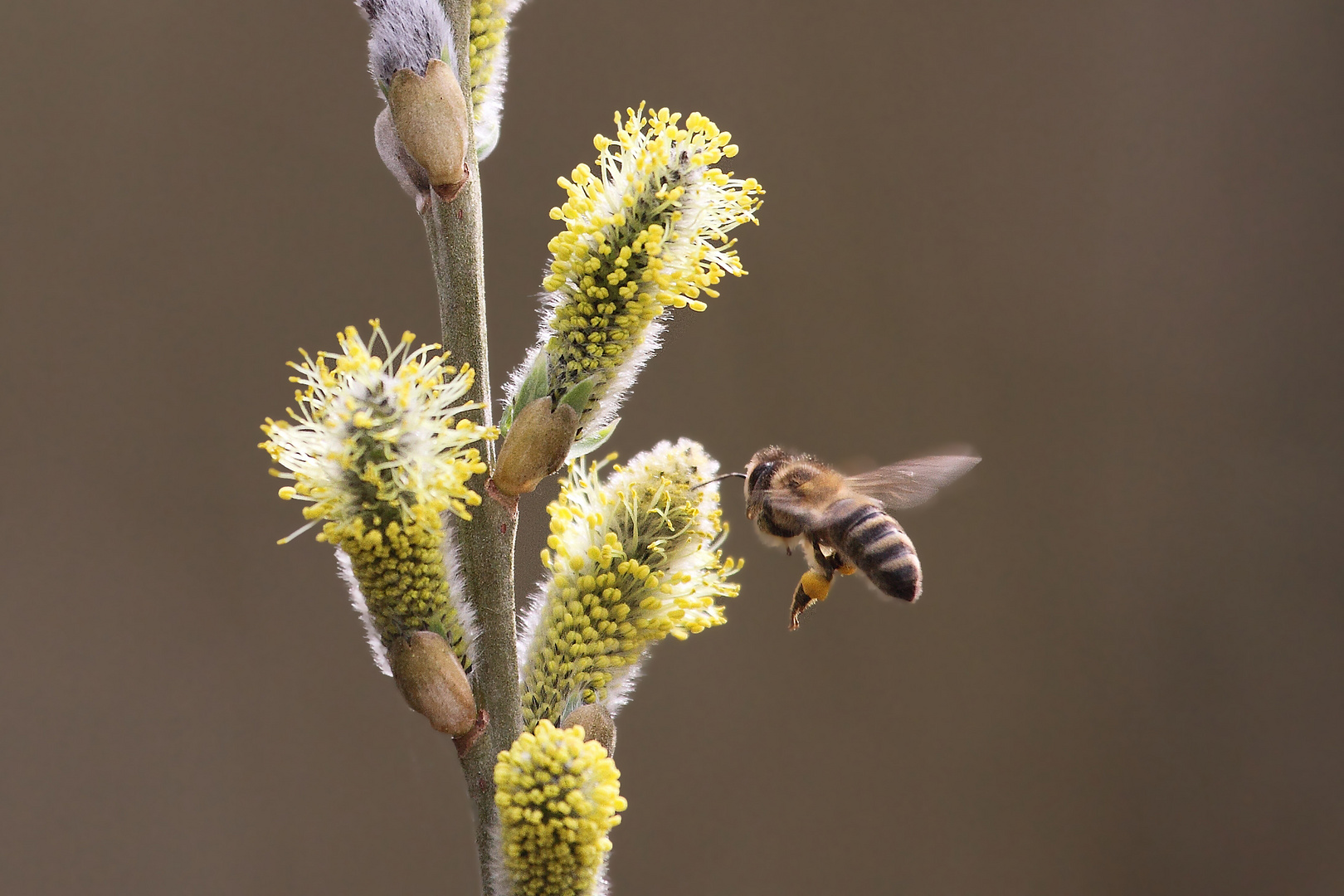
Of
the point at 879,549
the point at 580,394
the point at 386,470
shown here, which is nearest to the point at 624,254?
the point at 580,394

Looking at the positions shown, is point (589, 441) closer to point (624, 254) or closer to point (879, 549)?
point (624, 254)

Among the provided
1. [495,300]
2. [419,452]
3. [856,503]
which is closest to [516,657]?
[419,452]

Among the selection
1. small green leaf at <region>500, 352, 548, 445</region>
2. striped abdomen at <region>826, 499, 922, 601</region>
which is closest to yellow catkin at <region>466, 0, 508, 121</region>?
small green leaf at <region>500, 352, 548, 445</region>

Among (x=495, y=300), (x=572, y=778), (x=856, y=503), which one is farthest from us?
(x=495, y=300)

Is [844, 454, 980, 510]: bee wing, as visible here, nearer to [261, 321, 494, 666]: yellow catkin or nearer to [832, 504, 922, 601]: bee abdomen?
[832, 504, 922, 601]: bee abdomen

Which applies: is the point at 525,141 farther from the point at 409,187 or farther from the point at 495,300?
the point at 409,187

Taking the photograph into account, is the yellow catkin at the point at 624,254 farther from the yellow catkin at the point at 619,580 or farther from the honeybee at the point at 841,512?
the honeybee at the point at 841,512
